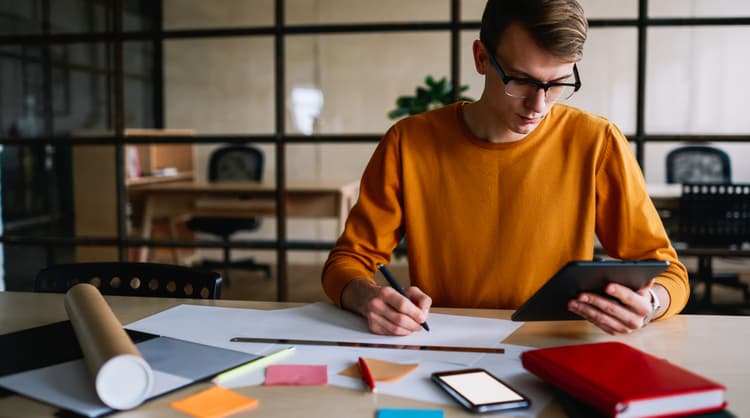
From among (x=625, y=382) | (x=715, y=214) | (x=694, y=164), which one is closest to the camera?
(x=625, y=382)

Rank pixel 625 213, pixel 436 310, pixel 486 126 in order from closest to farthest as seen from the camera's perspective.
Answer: pixel 436 310
pixel 625 213
pixel 486 126

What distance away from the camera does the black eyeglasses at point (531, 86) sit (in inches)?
46.5

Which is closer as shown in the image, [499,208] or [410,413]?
[410,413]

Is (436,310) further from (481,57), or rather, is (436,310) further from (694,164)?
(694,164)

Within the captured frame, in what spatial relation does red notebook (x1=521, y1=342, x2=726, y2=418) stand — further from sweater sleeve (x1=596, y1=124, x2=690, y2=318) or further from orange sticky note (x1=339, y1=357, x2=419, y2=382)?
sweater sleeve (x1=596, y1=124, x2=690, y2=318)

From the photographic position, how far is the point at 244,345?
962 millimetres

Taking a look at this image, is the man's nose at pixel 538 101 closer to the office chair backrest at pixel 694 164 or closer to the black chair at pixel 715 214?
the black chair at pixel 715 214

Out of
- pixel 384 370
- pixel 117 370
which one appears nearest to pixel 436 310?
pixel 384 370

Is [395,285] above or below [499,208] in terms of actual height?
below

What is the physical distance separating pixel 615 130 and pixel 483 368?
0.73 metres

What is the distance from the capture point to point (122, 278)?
142cm

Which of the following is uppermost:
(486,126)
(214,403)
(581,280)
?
(486,126)

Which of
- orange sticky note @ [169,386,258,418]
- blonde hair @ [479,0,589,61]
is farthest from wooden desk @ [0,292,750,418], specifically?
blonde hair @ [479,0,589,61]

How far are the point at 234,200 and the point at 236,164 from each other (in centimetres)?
96
